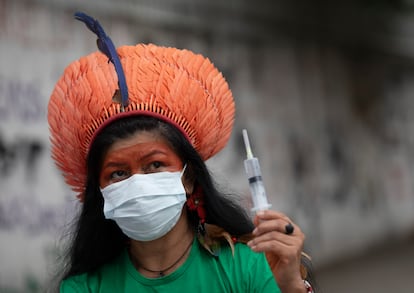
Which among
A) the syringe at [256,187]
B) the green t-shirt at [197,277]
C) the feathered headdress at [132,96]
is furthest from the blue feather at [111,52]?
the green t-shirt at [197,277]

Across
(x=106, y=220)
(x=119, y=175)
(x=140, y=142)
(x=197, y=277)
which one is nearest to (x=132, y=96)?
(x=140, y=142)

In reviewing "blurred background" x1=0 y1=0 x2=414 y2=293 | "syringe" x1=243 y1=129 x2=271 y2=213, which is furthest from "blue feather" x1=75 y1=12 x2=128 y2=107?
"blurred background" x1=0 y1=0 x2=414 y2=293

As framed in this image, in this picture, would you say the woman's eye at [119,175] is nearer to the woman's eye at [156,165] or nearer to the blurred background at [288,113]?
the woman's eye at [156,165]

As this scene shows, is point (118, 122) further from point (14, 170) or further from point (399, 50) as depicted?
point (399, 50)

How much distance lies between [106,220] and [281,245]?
30.3 inches

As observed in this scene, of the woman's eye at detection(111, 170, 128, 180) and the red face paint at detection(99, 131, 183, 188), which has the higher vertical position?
the red face paint at detection(99, 131, 183, 188)

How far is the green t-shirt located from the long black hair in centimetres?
7

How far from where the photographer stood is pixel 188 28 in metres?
8.12

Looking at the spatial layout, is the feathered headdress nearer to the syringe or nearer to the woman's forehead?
the woman's forehead

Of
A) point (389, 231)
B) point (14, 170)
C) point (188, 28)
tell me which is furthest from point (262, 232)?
point (389, 231)

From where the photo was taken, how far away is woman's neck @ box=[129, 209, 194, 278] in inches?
106

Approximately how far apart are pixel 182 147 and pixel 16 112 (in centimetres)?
364

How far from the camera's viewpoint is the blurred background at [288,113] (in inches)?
238

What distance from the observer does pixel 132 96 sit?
2.59m
